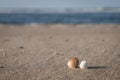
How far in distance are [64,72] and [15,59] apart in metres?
2.46

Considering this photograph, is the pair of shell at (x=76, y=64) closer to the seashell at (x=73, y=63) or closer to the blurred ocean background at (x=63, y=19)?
the seashell at (x=73, y=63)

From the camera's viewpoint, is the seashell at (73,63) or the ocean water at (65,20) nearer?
the seashell at (73,63)

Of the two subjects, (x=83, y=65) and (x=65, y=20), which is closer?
(x=83, y=65)

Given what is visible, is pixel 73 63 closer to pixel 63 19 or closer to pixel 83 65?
pixel 83 65

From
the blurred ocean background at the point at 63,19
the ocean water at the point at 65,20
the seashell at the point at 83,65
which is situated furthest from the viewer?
the blurred ocean background at the point at 63,19

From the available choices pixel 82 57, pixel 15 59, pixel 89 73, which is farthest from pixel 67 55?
pixel 89 73

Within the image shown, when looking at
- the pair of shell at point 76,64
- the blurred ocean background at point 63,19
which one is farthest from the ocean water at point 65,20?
the pair of shell at point 76,64

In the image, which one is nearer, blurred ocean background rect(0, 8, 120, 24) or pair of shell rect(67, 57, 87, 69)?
pair of shell rect(67, 57, 87, 69)

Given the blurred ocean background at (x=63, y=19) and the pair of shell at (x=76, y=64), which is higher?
the blurred ocean background at (x=63, y=19)

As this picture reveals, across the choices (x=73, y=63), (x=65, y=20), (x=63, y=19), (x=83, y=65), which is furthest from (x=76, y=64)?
(x=63, y=19)

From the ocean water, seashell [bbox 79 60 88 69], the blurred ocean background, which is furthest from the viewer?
the blurred ocean background

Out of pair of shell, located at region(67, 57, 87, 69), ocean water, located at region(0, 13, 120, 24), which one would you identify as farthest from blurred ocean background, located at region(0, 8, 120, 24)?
pair of shell, located at region(67, 57, 87, 69)

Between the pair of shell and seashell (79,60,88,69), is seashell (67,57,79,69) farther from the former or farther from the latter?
seashell (79,60,88,69)

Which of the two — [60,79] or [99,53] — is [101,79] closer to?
[60,79]
